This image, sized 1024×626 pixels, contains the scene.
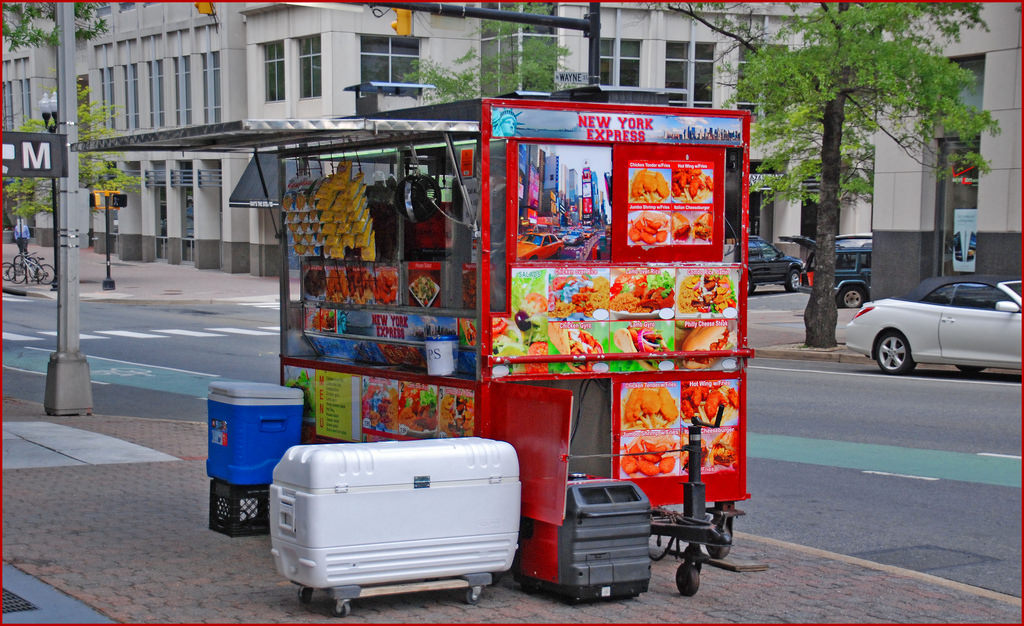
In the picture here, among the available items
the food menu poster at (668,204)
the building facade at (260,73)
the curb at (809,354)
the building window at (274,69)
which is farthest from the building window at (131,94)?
the food menu poster at (668,204)

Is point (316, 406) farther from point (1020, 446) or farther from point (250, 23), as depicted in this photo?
point (250, 23)

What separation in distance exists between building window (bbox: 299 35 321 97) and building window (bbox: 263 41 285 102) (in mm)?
1290

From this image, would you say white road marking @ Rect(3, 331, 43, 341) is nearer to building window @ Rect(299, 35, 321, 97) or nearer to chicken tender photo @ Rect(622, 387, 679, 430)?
chicken tender photo @ Rect(622, 387, 679, 430)

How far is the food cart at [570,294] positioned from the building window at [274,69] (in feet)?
128

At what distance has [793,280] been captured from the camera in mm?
38469

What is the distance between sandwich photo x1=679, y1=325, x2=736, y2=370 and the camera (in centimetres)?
759

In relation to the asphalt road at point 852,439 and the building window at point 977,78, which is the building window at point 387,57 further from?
the building window at point 977,78

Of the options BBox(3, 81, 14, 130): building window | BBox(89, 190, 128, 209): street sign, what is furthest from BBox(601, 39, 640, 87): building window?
BBox(3, 81, 14, 130): building window

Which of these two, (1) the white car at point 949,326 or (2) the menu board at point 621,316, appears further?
(1) the white car at point 949,326

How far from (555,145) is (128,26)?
5208cm

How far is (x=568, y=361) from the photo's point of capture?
23.7 feet

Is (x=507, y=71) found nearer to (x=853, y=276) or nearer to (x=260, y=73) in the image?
(x=260, y=73)

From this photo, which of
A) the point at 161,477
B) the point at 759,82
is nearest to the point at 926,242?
the point at 759,82

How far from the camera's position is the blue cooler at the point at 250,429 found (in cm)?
775
